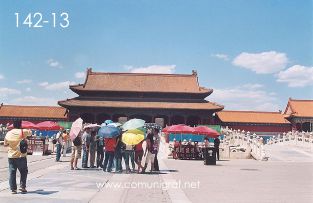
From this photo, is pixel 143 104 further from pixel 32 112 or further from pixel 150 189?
pixel 150 189

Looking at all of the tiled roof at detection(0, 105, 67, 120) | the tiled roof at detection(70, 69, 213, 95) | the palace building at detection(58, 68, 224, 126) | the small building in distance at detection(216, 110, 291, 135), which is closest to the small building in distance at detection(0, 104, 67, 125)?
the tiled roof at detection(0, 105, 67, 120)

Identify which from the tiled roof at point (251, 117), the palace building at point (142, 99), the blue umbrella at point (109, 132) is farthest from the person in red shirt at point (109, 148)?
the tiled roof at point (251, 117)

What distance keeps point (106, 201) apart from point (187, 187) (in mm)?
3187

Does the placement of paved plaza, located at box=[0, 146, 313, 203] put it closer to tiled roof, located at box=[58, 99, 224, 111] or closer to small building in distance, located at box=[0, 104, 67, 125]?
tiled roof, located at box=[58, 99, 224, 111]

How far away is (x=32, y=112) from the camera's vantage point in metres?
57.8

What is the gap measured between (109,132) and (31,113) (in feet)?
150

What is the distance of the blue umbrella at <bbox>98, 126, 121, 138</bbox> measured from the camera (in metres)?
14.3

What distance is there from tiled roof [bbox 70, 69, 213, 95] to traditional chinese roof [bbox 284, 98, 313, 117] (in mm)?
11677

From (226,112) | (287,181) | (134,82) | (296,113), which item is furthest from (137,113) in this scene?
(287,181)

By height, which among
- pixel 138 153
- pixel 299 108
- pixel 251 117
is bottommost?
pixel 138 153

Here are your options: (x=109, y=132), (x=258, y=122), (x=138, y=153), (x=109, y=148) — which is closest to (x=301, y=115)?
(x=258, y=122)

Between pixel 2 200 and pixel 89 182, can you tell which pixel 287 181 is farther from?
pixel 2 200

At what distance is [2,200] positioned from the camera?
810 centimetres

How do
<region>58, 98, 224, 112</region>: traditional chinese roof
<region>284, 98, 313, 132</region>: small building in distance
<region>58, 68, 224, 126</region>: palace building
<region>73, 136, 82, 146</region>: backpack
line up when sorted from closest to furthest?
<region>73, 136, 82, 146</region>: backpack, <region>58, 98, 224, 112</region>: traditional chinese roof, <region>58, 68, 224, 126</region>: palace building, <region>284, 98, 313, 132</region>: small building in distance
